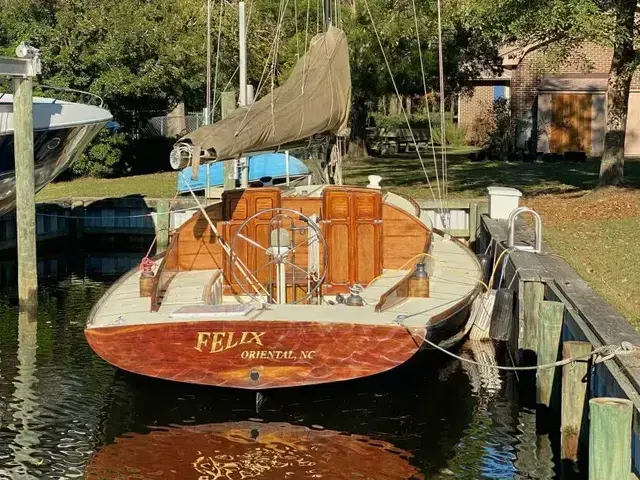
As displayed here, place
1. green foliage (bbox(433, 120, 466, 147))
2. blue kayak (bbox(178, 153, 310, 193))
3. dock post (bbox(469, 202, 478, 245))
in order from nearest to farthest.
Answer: dock post (bbox(469, 202, 478, 245)), blue kayak (bbox(178, 153, 310, 193)), green foliage (bbox(433, 120, 466, 147))

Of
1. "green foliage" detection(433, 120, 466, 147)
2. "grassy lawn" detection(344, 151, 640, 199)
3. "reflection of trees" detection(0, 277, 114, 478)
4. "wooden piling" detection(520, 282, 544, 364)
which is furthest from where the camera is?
"green foliage" detection(433, 120, 466, 147)

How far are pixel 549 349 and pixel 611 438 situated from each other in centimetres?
391

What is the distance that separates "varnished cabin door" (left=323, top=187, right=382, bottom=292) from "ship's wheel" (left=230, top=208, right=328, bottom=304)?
21cm

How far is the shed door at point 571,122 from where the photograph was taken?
42.0m

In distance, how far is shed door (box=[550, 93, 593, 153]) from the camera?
42000mm

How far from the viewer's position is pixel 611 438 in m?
8.16

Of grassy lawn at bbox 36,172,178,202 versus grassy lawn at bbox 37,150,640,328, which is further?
grassy lawn at bbox 36,172,178,202

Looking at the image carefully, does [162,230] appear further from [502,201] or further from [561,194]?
[561,194]

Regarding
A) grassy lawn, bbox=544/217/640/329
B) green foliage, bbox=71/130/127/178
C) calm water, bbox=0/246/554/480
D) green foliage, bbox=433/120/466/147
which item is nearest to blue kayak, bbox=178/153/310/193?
green foliage, bbox=71/130/127/178

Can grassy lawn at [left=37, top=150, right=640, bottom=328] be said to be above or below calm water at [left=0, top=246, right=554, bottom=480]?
above

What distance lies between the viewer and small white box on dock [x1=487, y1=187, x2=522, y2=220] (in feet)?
70.3

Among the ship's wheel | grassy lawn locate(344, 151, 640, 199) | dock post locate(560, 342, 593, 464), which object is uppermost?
grassy lawn locate(344, 151, 640, 199)

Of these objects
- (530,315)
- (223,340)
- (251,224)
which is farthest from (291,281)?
(530,315)

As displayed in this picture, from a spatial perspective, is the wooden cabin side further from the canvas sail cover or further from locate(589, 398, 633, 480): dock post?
locate(589, 398, 633, 480): dock post
